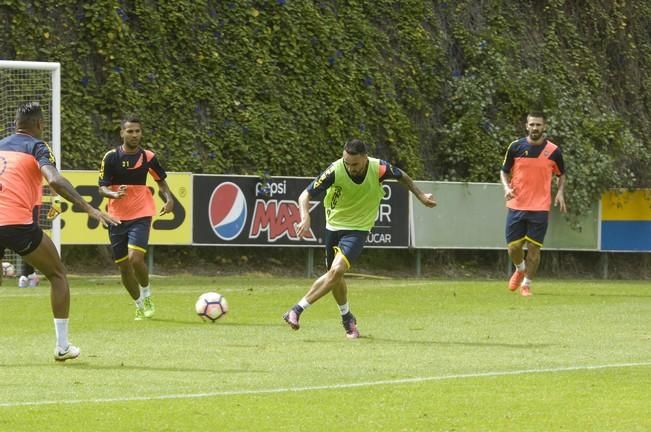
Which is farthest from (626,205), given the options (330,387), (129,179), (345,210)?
(330,387)

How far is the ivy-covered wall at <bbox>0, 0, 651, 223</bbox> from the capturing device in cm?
2694

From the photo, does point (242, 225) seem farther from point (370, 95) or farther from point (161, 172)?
point (161, 172)

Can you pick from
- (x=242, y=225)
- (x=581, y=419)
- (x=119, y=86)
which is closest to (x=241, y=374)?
(x=581, y=419)

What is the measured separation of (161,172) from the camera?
56.9 feet

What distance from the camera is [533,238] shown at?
21.2 m

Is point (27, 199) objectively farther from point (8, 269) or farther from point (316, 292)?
point (8, 269)

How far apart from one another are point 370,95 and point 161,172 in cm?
1386

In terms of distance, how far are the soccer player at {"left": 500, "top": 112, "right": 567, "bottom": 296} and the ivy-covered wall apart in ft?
26.6

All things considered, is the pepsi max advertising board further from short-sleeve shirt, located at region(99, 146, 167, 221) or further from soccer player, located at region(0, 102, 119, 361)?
soccer player, located at region(0, 102, 119, 361)

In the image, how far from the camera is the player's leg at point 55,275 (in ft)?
39.9

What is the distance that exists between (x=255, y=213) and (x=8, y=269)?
4647 mm

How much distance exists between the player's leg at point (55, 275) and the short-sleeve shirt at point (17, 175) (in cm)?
16

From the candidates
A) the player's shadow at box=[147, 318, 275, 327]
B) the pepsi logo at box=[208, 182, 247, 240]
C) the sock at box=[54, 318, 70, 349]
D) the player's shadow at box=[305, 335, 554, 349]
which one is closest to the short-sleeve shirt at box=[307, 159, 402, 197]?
the player's shadow at box=[305, 335, 554, 349]

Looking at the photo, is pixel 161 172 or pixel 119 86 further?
pixel 119 86
